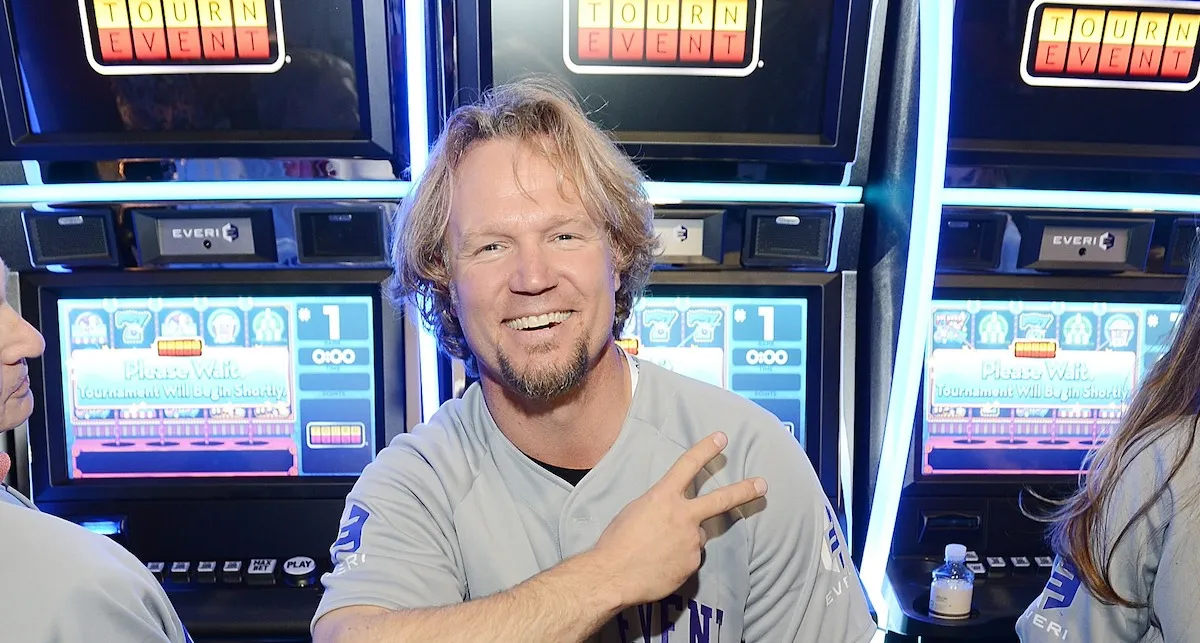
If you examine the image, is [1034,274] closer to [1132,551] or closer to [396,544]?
[1132,551]

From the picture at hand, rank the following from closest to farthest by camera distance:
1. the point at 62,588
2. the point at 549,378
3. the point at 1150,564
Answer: the point at 62,588, the point at 1150,564, the point at 549,378

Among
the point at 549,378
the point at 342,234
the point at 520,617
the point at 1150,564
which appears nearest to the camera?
the point at 520,617

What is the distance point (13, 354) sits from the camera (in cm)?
164

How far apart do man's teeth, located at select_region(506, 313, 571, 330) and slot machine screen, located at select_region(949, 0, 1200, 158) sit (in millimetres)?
1014

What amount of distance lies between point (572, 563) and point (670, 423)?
0.34 m

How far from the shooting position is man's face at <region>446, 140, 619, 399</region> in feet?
5.21

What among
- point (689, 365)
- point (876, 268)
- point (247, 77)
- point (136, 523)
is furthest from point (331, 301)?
point (876, 268)

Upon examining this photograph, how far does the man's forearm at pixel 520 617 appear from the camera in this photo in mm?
1371

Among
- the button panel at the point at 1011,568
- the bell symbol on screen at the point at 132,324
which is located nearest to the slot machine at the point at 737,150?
the button panel at the point at 1011,568

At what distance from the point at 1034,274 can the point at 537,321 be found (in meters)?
1.24

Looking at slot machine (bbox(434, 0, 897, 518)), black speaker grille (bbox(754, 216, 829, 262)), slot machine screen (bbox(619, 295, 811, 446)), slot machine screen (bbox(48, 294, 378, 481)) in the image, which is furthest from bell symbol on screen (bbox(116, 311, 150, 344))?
black speaker grille (bbox(754, 216, 829, 262))

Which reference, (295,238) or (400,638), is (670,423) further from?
(295,238)

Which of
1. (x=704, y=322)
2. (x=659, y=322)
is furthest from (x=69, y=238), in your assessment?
(x=704, y=322)

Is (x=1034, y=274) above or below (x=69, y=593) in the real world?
above
